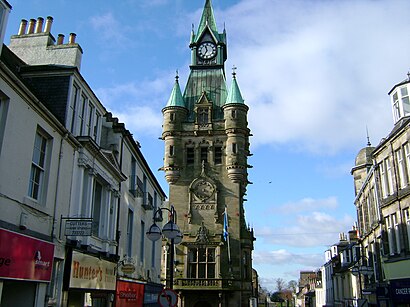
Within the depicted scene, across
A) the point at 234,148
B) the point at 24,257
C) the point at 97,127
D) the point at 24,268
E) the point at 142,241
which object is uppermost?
the point at 234,148

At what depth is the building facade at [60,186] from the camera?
10883mm

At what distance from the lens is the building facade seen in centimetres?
1088

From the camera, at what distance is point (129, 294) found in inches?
808

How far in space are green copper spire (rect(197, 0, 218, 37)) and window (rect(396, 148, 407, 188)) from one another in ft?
131

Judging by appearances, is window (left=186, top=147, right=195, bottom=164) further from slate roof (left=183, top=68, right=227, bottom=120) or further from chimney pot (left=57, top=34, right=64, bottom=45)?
chimney pot (left=57, top=34, right=64, bottom=45)

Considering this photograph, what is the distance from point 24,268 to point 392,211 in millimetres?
17783

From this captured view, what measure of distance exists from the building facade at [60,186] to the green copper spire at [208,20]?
38.5m

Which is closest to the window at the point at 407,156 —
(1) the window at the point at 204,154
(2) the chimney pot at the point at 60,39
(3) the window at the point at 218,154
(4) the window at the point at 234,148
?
(2) the chimney pot at the point at 60,39

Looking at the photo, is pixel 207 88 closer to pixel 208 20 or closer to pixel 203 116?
pixel 203 116

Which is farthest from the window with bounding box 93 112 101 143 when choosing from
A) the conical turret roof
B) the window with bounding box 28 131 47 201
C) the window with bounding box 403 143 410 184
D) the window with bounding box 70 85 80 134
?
the conical turret roof

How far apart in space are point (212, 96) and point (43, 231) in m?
41.8

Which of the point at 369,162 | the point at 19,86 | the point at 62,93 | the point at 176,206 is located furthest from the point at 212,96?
the point at 19,86

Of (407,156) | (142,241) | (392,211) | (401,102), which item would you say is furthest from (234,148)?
(407,156)

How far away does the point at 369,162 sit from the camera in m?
33.4
